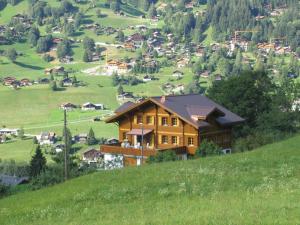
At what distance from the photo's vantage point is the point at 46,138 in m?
145

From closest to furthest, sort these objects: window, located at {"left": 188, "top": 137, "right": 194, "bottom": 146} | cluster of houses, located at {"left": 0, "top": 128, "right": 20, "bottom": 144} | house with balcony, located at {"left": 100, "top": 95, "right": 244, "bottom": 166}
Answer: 1. house with balcony, located at {"left": 100, "top": 95, "right": 244, "bottom": 166}
2. window, located at {"left": 188, "top": 137, "right": 194, "bottom": 146}
3. cluster of houses, located at {"left": 0, "top": 128, "right": 20, "bottom": 144}

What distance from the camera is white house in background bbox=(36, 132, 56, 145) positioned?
142625 mm

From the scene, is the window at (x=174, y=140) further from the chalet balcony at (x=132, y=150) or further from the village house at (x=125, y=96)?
the village house at (x=125, y=96)

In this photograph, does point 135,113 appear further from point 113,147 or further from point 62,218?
point 62,218

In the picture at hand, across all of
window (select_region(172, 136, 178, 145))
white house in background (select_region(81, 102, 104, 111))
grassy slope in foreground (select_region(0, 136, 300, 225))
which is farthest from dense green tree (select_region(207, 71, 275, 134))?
white house in background (select_region(81, 102, 104, 111))

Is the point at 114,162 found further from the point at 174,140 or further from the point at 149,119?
the point at 149,119

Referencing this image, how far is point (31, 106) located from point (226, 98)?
129 m

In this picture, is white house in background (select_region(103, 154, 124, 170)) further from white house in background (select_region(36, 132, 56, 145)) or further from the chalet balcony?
white house in background (select_region(36, 132, 56, 145))

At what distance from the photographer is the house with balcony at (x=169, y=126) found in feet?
177

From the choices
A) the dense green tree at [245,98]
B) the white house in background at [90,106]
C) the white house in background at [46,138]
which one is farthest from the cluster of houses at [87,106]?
the dense green tree at [245,98]

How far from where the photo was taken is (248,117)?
62531 millimetres

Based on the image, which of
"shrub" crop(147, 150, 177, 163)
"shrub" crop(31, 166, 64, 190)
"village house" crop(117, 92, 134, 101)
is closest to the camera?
"shrub" crop(31, 166, 64, 190)

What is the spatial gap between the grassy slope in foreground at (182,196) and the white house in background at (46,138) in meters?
115

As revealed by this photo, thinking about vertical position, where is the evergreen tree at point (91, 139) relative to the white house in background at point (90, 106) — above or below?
above
